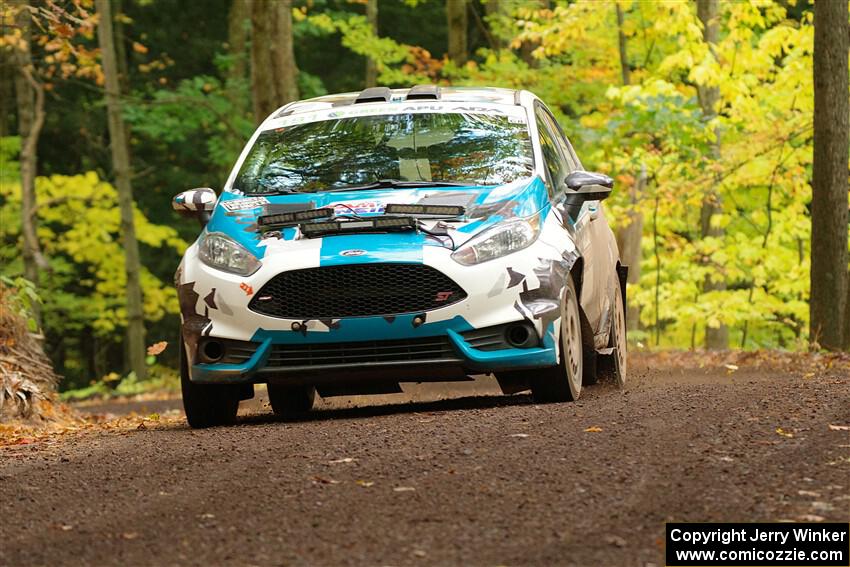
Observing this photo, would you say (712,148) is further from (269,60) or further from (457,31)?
(457,31)

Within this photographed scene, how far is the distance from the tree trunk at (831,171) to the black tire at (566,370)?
6.26 meters

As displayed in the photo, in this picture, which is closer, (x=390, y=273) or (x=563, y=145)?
(x=390, y=273)

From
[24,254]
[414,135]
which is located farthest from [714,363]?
[24,254]

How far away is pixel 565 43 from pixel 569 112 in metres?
3.59

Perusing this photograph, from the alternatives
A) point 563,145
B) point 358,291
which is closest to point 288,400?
point 358,291

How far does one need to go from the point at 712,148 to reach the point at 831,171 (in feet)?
31.5

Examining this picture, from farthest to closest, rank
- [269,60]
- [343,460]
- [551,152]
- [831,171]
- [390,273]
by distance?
[269,60]
[831,171]
[551,152]
[390,273]
[343,460]

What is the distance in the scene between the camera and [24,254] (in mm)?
29156

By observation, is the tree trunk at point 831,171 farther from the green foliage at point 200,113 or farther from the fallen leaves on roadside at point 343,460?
the green foliage at point 200,113

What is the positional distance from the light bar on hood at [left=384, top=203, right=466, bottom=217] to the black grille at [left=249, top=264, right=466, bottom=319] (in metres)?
0.38

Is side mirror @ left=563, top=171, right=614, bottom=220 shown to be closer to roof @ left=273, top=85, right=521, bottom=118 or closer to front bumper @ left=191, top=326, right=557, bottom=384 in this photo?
roof @ left=273, top=85, right=521, bottom=118

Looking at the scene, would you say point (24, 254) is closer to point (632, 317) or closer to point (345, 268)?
point (632, 317)

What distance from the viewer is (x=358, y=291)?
810cm

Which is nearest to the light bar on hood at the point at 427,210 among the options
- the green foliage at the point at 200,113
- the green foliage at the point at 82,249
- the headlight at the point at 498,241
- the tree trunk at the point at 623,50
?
the headlight at the point at 498,241
